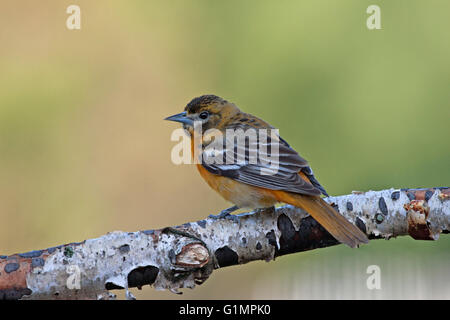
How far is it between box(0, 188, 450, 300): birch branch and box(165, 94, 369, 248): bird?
122mm

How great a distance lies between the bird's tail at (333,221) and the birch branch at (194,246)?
85 mm

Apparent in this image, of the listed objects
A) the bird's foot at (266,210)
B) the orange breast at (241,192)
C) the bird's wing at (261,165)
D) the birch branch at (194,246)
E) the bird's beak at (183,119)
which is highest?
the bird's beak at (183,119)

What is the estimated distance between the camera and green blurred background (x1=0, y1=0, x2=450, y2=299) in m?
5.78

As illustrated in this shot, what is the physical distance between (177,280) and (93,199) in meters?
3.47

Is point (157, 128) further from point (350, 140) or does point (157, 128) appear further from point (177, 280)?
point (177, 280)

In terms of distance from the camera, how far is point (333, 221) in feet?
11.3

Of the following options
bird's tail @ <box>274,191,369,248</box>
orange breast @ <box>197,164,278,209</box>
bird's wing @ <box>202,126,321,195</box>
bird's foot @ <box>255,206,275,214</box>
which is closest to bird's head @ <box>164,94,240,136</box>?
bird's wing @ <box>202,126,321,195</box>

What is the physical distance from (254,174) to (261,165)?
0.10 m

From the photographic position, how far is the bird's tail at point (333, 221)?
11.1 feet

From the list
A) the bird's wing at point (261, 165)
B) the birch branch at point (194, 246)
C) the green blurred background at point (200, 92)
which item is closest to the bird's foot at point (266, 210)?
the birch branch at point (194, 246)

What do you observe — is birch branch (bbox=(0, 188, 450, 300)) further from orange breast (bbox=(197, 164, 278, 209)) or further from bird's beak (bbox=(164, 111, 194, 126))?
bird's beak (bbox=(164, 111, 194, 126))

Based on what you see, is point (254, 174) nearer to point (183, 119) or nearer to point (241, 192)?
point (241, 192)

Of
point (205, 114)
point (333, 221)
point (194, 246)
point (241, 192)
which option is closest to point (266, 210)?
point (241, 192)

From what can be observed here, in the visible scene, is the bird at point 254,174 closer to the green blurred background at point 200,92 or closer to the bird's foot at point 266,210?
the bird's foot at point 266,210
